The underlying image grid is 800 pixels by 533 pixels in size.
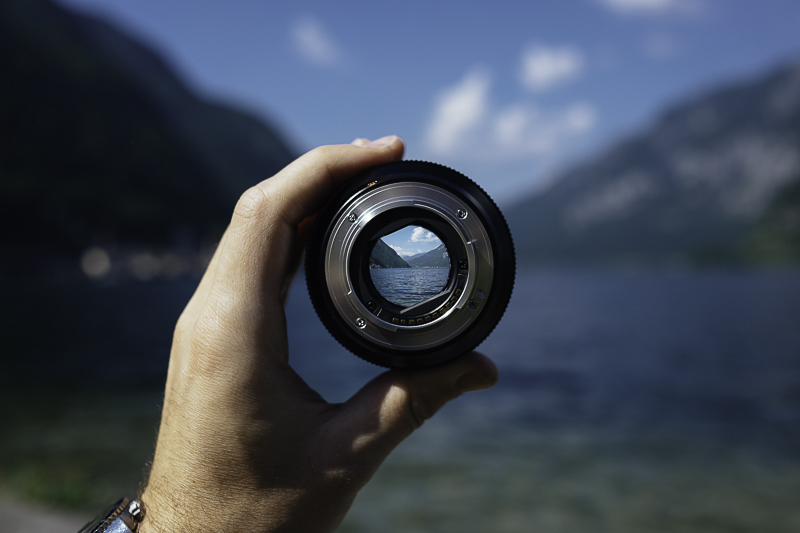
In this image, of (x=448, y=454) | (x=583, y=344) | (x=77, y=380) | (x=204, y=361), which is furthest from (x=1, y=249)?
(x=204, y=361)

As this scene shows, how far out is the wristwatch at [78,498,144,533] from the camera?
1.73 meters

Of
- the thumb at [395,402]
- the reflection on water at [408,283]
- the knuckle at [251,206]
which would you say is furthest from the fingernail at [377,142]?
the thumb at [395,402]

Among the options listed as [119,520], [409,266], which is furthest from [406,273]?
[119,520]

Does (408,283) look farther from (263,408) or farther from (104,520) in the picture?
(104,520)

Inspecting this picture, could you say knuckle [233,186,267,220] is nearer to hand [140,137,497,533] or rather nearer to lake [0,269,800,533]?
hand [140,137,497,533]

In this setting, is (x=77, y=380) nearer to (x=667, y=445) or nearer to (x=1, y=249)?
(x=667, y=445)

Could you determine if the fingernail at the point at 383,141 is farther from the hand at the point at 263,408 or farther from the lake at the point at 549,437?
the lake at the point at 549,437

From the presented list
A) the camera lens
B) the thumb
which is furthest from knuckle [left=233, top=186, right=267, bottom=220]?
the thumb

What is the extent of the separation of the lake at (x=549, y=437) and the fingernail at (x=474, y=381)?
1361 millimetres

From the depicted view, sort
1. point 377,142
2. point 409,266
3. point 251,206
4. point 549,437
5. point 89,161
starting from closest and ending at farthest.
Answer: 1. point 409,266
2. point 251,206
3. point 377,142
4. point 549,437
5. point 89,161

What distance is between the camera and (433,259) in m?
1.76

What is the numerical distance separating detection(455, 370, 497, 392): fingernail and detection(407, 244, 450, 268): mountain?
49 cm

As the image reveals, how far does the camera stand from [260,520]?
1772 mm

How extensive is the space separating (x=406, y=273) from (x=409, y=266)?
3 centimetres
